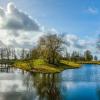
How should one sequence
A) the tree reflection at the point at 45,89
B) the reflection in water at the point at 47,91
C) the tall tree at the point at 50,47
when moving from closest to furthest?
the reflection in water at the point at 47,91 < the tree reflection at the point at 45,89 < the tall tree at the point at 50,47

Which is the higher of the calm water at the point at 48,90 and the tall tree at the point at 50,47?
the tall tree at the point at 50,47

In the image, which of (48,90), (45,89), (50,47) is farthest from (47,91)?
(50,47)

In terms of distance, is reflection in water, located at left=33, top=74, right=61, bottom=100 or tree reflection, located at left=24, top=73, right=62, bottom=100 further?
tree reflection, located at left=24, top=73, right=62, bottom=100

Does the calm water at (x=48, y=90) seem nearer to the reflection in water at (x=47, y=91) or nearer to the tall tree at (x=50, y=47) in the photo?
the reflection in water at (x=47, y=91)

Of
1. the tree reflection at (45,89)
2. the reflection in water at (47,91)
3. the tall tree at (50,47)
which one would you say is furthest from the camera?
the tall tree at (50,47)

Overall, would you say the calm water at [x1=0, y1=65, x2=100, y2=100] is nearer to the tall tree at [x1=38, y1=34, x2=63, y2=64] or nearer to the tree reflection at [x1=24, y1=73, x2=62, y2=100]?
the tree reflection at [x1=24, y1=73, x2=62, y2=100]

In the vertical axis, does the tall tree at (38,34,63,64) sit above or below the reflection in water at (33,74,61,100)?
above

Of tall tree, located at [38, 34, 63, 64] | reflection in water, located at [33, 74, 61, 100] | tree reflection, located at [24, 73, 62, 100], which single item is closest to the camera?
reflection in water, located at [33, 74, 61, 100]

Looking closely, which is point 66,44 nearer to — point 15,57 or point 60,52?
point 60,52

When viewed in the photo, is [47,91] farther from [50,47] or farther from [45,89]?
[50,47]

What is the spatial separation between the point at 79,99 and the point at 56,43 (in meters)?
82.4

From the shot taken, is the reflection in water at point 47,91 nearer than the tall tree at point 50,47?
Yes

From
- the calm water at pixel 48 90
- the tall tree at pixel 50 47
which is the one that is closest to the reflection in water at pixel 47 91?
the calm water at pixel 48 90

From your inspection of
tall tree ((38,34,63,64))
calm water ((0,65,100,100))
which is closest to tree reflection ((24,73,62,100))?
calm water ((0,65,100,100))
